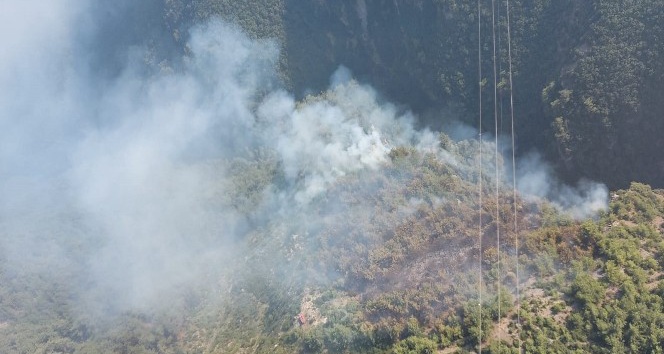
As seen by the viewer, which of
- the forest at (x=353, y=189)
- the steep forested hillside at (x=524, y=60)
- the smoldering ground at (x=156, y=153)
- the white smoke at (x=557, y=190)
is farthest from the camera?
the smoldering ground at (x=156, y=153)

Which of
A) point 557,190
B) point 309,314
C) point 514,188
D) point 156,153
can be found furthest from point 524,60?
point 156,153

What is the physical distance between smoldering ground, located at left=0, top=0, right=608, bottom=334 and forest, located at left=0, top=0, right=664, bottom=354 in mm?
326

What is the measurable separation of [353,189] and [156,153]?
3404 centimetres

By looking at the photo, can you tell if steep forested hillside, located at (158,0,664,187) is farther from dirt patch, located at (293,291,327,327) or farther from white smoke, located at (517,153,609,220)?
dirt patch, located at (293,291,327,327)

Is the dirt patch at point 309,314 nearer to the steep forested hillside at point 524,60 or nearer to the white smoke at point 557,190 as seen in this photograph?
the white smoke at point 557,190

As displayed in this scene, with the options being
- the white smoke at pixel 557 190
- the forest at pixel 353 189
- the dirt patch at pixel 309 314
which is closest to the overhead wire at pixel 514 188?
the forest at pixel 353 189

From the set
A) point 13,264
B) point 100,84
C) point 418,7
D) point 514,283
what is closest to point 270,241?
point 514,283

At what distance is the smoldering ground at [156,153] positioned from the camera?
2333 inches

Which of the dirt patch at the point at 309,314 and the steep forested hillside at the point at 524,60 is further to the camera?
the steep forested hillside at the point at 524,60

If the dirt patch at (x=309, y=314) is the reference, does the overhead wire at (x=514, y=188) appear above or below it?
above

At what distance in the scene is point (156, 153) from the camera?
7538 cm

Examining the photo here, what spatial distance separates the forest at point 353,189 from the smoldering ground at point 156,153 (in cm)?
33

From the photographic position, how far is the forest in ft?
135

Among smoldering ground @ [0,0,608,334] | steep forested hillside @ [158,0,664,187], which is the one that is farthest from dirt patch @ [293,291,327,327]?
steep forested hillside @ [158,0,664,187]
